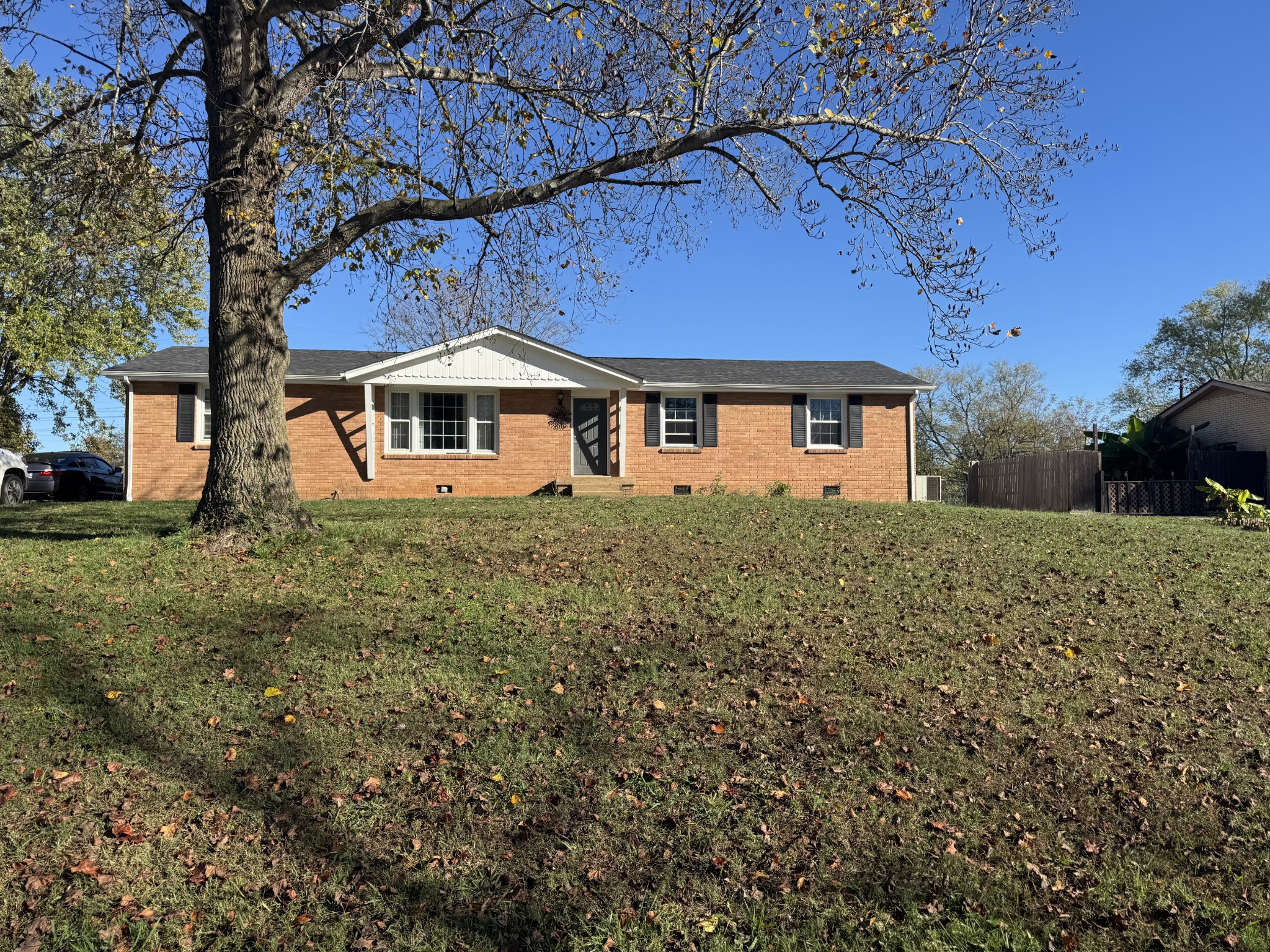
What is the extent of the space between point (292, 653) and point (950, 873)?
467cm

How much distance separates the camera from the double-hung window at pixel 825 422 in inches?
788

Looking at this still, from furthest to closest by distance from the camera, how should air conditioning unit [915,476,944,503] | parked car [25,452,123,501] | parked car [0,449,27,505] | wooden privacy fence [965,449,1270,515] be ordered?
air conditioning unit [915,476,944,503], parked car [25,452,123,501], wooden privacy fence [965,449,1270,515], parked car [0,449,27,505]

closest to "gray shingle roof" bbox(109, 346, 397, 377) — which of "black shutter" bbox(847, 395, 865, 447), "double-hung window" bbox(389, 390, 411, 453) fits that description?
"double-hung window" bbox(389, 390, 411, 453)

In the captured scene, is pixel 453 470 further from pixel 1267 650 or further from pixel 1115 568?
pixel 1267 650

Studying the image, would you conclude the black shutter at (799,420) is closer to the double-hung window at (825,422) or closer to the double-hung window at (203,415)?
the double-hung window at (825,422)

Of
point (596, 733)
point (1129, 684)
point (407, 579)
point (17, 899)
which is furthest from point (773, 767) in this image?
point (407, 579)

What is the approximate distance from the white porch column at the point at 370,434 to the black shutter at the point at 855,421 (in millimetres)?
11175

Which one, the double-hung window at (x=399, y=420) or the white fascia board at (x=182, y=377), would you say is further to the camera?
the double-hung window at (x=399, y=420)

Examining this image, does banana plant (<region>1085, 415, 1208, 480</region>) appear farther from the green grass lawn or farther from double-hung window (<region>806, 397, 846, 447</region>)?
the green grass lawn

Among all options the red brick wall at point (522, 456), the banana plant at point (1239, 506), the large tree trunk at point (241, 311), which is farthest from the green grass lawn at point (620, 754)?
the red brick wall at point (522, 456)

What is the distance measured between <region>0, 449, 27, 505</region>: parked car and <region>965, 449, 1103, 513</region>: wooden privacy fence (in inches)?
903

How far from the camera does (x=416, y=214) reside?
914cm

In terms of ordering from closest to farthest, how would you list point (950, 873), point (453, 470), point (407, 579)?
point (950, 873) < point (407, 579) < point (453, 470)

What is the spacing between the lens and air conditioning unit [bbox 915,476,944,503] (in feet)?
69.3
